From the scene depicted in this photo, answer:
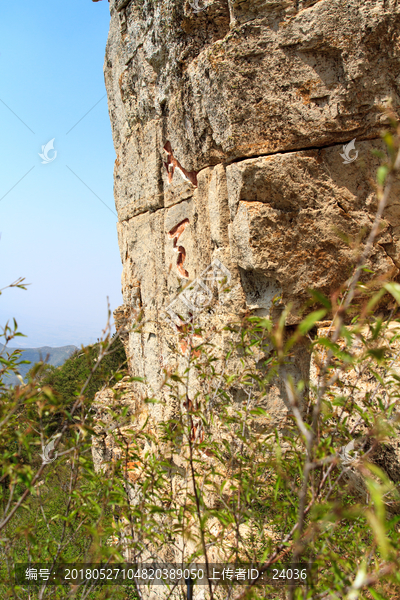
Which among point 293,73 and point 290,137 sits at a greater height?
point 293,73

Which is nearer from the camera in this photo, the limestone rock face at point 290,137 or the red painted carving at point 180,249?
the limestone rock face at point 290,137

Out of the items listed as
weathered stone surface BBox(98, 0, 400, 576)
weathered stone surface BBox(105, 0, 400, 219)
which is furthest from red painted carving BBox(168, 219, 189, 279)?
weathered stone surface BBox(105, 0, 400, 219)

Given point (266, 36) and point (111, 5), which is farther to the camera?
point (111, 5)

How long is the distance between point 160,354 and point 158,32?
148 inches

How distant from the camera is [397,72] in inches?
129

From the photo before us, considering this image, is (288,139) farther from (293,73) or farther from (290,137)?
(293,73)

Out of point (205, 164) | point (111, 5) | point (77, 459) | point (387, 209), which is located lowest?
point (77, 459)

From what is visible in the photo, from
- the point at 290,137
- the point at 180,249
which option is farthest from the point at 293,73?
the point at 180,249

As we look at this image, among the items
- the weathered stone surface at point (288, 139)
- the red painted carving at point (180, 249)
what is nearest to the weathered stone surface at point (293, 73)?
the weathered stone surface at point (288, 139)

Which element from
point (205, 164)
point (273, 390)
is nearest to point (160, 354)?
point (273, 390)

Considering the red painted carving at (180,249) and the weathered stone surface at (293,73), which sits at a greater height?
the weathered stone surface at (293,73)

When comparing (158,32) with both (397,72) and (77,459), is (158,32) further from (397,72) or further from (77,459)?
(77,459)

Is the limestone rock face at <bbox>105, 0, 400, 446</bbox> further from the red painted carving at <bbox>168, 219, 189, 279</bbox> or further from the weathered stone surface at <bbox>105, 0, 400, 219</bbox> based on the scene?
the red painted carving at <bbox>168, 219, 189, 279</bbox>

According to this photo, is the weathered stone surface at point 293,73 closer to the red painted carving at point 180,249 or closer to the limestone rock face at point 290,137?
the limestone rock face at point 290,137
